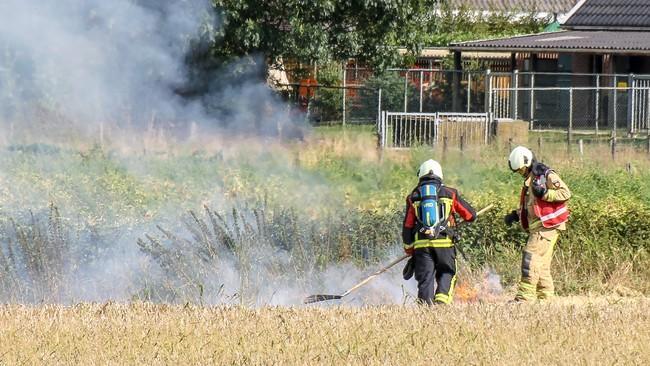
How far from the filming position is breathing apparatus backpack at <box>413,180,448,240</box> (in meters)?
11.2

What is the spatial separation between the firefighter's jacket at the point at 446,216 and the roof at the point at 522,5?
40.7 m

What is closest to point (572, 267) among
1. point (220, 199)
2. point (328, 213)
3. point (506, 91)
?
point (328, 213)

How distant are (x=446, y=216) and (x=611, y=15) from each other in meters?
27.0

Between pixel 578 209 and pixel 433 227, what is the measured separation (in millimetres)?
3349

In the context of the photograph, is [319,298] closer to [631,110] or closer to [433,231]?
[433,231]

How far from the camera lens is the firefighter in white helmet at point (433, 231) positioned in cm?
1121

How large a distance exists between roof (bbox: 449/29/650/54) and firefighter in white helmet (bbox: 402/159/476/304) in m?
21.1

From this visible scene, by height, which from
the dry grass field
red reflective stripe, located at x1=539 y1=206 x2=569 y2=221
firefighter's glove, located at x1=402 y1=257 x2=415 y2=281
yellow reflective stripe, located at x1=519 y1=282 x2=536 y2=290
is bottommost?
yellow reflective stripe, located at x1=519 y1=282 x2=536 y2=290

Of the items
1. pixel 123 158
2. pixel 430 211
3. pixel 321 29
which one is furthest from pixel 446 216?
pixel 321 29

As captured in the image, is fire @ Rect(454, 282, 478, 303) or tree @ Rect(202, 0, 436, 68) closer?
fire @ Rect(454, 282, 478, 303)

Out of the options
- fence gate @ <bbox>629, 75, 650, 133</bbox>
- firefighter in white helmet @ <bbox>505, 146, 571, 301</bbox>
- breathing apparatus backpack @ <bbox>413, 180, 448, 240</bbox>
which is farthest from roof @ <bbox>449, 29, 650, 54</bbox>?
breathing apparatus backpack @ <bbox>413, 180, 448, 240</bbox>

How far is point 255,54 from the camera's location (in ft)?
74.2

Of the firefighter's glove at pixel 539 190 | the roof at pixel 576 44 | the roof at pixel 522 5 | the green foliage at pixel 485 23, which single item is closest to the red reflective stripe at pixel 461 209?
the firefighter's glove at pixel 539 190

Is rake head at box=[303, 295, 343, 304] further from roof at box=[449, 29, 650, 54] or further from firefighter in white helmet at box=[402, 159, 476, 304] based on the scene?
roof at box=[449, 29, 650, 54]
